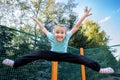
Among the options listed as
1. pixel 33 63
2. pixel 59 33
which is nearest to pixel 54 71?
pixel 33 63

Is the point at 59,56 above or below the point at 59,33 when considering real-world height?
below

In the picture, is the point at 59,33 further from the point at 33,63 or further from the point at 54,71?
the point at 54,71

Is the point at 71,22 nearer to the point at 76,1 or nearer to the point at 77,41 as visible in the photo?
the point at 76,1

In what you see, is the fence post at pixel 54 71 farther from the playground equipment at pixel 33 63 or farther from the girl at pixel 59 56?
the girl at pixel 59 56

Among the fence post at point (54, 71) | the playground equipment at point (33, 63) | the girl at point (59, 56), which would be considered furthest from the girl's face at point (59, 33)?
the fence post at point (54, 71)

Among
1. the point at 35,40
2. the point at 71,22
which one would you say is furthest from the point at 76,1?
the point at 35,40

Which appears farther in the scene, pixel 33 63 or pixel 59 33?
pixel 33 63

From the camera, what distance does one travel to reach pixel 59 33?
3328 millimetres

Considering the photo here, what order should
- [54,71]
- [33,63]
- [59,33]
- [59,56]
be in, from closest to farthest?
1. [59,56]
2. [59,33]
3. [33,63]
4. [54,71]

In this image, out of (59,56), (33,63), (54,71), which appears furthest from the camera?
(54,71)

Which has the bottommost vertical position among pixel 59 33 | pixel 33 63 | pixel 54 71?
pixel 54 71

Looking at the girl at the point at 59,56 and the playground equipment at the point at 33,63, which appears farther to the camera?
the playground equipment at the point at 33,63

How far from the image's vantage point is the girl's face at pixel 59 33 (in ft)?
10.8

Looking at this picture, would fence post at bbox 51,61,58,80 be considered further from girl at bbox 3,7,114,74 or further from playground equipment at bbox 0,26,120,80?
girl at bbox 3,7,114,74
